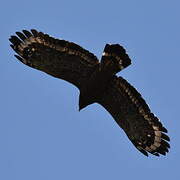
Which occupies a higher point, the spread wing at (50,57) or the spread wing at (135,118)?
the spread wing at (50,57)

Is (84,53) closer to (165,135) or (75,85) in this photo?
(75,85)

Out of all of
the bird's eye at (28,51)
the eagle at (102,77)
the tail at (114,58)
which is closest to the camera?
the tail at (114,58)

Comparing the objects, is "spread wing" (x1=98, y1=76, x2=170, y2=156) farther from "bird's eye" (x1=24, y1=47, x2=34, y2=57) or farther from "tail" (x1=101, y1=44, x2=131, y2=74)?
"bird's eye" (x1=24, y1=47, x2=34, y2=57)

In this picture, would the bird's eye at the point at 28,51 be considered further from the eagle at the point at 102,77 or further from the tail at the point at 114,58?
the tail at the point at 114,58

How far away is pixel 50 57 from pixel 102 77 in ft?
4.89

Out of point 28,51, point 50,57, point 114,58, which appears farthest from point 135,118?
point 28,51

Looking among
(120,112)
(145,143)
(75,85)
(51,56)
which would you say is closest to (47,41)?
(51,56)

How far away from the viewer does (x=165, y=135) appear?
1516 cm

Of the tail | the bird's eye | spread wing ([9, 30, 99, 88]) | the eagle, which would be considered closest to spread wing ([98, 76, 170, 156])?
the eagle

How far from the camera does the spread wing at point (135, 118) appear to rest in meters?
14.9

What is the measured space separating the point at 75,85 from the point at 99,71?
0.95 metres

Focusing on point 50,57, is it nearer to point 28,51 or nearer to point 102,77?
point 28,51

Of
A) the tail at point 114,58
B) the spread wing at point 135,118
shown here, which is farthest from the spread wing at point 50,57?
the spread wing at point 135,118

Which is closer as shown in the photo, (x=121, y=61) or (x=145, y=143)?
(x=121, y=61)
